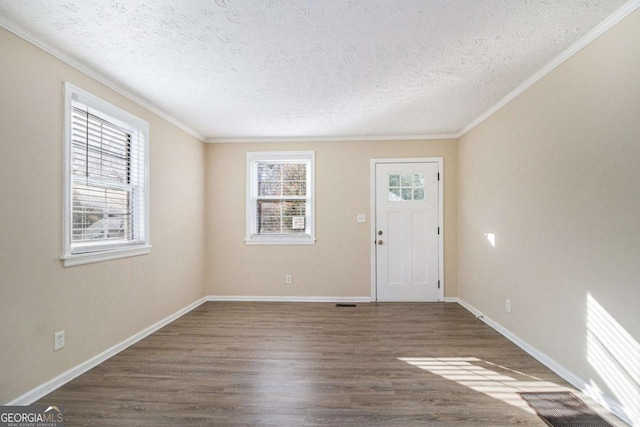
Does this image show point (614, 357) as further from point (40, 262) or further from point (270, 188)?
point (270, 188)

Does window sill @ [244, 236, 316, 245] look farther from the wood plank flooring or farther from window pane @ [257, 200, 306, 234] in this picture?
the wood plank flooring

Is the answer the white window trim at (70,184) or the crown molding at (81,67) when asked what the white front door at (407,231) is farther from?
the white window trim at (70,184)

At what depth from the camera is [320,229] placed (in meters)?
4.61

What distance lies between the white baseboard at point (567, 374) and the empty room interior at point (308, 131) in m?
0.02

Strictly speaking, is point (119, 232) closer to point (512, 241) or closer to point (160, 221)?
point (160, 221)

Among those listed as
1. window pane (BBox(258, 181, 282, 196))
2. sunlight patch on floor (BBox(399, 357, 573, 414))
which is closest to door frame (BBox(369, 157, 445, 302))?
window pane (BBox(258, 181, 282, 196))

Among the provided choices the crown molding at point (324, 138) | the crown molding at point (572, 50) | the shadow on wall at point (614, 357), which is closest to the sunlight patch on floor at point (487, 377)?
the shadow on wall at point (614, 357)

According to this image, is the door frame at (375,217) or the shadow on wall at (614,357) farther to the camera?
the door frame at (375,217)

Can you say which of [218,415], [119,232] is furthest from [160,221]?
[218,415]

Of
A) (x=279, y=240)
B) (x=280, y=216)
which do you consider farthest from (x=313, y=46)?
(x=279, y=240)

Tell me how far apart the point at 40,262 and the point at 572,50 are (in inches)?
158

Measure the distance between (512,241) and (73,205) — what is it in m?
3.89

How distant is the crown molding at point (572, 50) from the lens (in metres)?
1.82

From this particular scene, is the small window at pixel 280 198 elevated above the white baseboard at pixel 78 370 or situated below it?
above
